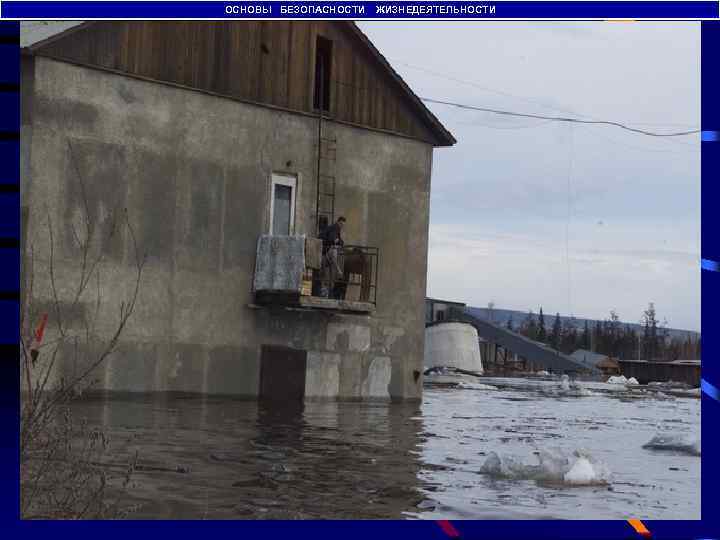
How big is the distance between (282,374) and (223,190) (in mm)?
3449

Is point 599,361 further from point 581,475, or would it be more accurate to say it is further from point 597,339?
point 581,475

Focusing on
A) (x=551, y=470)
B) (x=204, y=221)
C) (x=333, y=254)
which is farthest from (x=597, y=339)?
→ (x=551, y=470)

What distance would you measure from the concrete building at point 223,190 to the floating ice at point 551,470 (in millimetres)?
Answer: 8278

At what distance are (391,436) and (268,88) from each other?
866 cm

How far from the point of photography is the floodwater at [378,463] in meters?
7.48

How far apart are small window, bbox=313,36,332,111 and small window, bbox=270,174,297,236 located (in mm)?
1505

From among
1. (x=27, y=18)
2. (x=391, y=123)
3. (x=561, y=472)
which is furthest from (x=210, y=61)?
(x=27, y=18)

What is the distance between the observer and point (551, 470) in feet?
31.5

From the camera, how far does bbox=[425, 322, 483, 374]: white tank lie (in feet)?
131

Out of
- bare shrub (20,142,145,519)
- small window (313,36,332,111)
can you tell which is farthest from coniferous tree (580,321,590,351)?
bare shrub (20,142,145,519)

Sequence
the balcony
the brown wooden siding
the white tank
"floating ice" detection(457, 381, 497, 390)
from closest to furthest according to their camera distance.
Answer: the brown wooden siding
the balcony
"floating ice" detection(457, 381, 497, 390)
the white tank

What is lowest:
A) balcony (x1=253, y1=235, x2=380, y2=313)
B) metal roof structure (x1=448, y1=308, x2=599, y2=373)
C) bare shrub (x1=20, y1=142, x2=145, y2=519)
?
metal roof structure (x1=448, y1=308, x2=599, y2=373)

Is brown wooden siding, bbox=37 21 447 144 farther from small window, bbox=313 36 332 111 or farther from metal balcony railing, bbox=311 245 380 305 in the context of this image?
metal balcony railing, bbox=311 245 380 305
